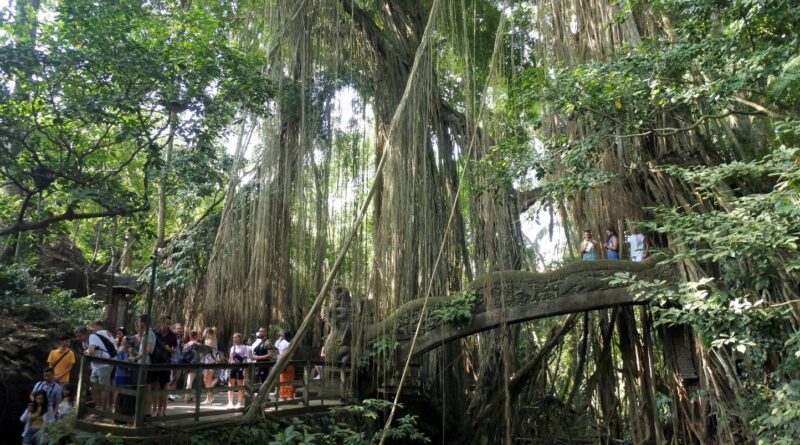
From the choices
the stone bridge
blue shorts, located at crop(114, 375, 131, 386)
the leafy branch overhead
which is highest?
the leafy branch overhead

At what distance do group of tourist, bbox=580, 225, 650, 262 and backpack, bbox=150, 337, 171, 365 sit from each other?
3727 mm

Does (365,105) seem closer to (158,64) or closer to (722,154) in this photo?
(158,64)

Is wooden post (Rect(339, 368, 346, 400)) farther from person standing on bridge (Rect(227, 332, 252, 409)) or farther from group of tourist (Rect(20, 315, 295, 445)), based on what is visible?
person standing on bridge (Rect(227, 332, 252, 409))

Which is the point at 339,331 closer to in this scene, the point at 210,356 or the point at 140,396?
the point at 210,356

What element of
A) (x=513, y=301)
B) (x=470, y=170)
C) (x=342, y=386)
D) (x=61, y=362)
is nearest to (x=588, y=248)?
(x=513, y=301)

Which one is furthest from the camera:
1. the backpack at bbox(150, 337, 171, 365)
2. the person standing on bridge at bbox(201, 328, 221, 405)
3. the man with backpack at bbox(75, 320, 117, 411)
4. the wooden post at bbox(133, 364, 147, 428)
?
the person standing on bridge at bbox(201, 328, 221, 405)

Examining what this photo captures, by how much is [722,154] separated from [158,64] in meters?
4.90

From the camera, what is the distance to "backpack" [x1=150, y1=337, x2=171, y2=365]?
499 centimetres

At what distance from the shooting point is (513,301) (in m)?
5.57

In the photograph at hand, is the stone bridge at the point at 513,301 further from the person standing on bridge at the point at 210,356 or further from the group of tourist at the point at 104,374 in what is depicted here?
the person standing on bridge at the point at 210,356

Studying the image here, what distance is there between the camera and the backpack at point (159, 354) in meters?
4.99

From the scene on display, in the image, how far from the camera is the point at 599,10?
589 centimetres

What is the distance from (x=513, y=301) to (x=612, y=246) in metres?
1.08

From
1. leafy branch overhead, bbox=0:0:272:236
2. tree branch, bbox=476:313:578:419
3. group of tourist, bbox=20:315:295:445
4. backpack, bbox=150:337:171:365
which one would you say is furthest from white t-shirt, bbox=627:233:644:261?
backpack, bbox=150:337:171:365
